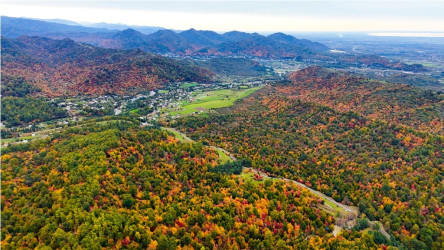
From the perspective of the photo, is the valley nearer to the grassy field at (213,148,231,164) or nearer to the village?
the grassy field at (213,148,231,164)

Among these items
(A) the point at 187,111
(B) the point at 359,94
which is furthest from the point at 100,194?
(B) the point at 359,94

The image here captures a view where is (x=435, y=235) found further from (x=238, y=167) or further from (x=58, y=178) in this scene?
(x=58, y=178)

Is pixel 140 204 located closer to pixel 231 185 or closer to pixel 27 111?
pixel 231 185

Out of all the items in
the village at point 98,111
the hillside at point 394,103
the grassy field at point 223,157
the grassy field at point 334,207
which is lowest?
the grassy field at point 334,207

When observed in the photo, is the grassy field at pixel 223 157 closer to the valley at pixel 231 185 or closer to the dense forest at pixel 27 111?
the valley at pixel 231 185

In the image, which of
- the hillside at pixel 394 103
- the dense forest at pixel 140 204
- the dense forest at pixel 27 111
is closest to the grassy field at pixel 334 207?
the dense forest at pixel 140 204

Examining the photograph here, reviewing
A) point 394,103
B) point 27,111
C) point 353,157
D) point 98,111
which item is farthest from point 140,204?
point 394,103
